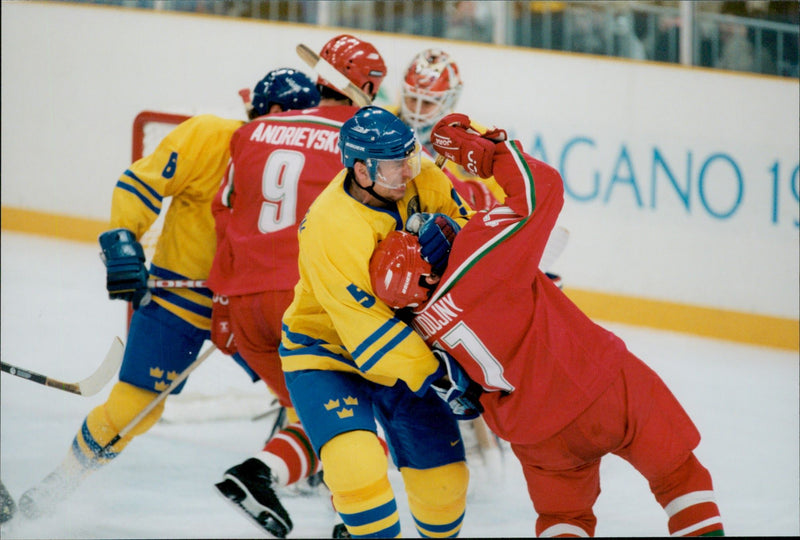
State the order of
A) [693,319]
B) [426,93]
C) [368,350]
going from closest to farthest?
[368,350] < [426,93] < [693,319]

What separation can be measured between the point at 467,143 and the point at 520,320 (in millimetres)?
374

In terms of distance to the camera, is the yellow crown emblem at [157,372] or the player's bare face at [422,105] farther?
the player's bare face at [422,105]

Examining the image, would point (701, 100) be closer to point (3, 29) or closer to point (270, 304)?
point (270, 304)

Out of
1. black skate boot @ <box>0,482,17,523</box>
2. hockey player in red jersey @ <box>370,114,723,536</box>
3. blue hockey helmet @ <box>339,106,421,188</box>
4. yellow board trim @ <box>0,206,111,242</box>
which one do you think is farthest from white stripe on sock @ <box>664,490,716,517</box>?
yellow board trim @ <box>0,206,111,242</box>

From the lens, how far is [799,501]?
3084 millimetres

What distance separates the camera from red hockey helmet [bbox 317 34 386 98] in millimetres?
2803

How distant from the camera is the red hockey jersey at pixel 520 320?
201cm

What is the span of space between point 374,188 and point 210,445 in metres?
1.75

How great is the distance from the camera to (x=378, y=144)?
85.0 inches

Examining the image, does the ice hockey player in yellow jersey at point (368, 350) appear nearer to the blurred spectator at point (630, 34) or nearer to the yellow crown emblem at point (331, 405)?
the yellow crown emblem at point (331, 405)

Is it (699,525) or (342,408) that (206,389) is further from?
(699,525)

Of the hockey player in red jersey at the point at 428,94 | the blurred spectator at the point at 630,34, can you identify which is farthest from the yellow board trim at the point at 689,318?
the hockey player in red jersey at the point at 428,94

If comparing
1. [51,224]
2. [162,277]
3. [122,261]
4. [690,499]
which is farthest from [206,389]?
[690,499]

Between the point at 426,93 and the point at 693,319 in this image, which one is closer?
the point at 426,93
